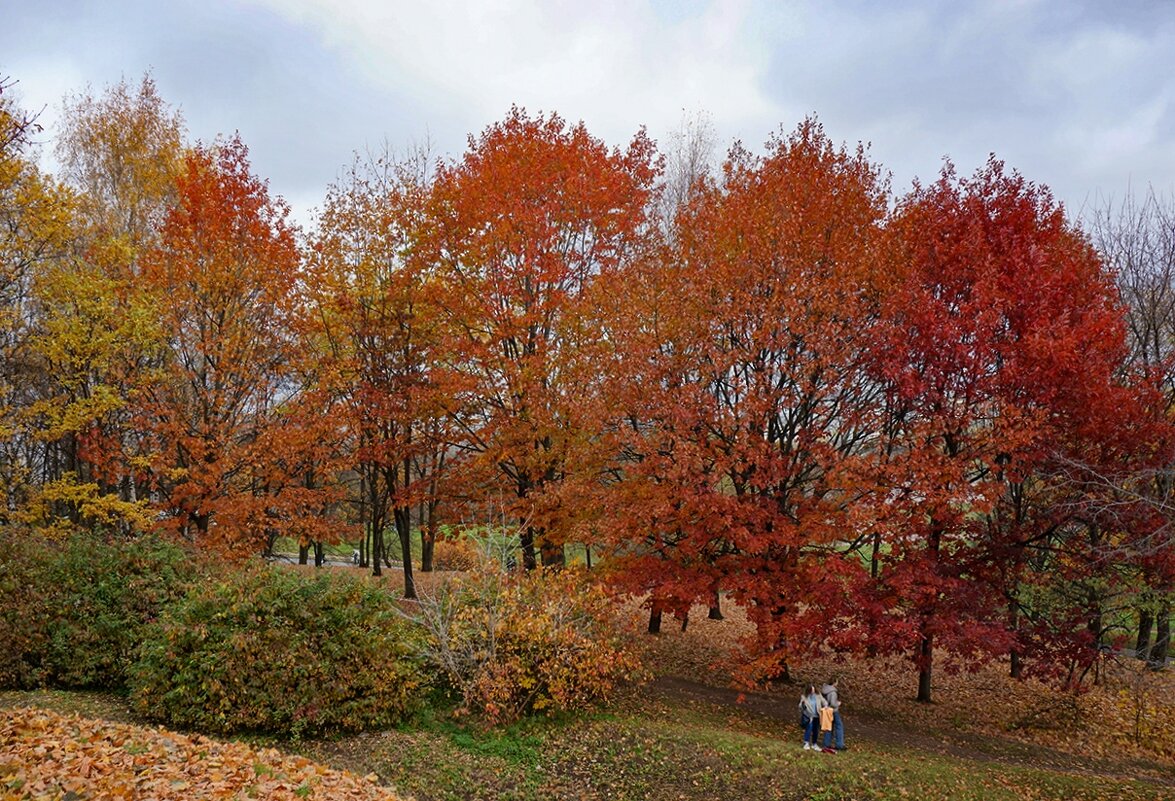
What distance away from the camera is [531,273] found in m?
15.8

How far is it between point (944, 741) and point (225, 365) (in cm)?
1665

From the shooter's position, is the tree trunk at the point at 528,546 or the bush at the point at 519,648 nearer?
the bush at the point at 519,648

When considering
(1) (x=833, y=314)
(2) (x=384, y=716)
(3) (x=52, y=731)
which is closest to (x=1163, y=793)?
(1) (x=833, y=314)

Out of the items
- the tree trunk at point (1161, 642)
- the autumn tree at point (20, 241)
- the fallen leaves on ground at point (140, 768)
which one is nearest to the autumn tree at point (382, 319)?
the autumn tree at point (20, 241)

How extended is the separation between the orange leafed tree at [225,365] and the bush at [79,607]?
143 inches

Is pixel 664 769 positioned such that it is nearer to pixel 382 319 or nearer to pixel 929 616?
pixel 929 616

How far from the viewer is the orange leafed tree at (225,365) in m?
16.5

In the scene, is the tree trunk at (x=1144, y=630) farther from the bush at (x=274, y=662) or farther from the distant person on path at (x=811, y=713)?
the bush at (x=274, y=662)

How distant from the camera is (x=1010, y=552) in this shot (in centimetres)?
1277

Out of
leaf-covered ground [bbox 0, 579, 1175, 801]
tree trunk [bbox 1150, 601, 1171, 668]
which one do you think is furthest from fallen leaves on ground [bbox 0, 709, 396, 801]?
tree trunk [bbox 1150, 601, 1171, 668]

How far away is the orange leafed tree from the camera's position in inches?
651

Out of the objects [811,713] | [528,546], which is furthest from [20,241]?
[811,713]

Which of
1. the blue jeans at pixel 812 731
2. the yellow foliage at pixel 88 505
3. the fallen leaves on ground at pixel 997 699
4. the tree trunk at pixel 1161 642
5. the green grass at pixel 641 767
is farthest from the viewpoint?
the yellow foliage at pixel 88 505

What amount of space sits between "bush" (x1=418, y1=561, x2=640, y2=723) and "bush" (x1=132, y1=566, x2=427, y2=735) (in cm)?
85
